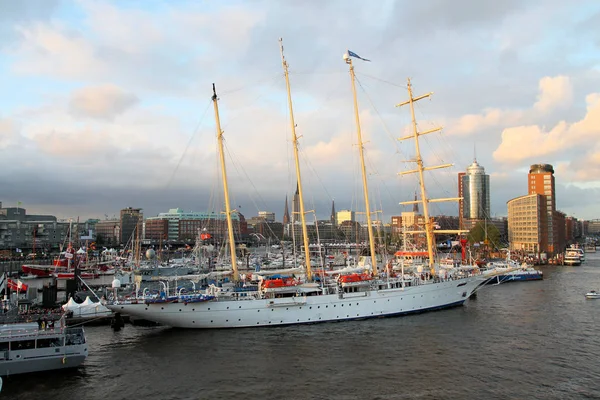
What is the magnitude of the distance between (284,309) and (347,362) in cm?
1135

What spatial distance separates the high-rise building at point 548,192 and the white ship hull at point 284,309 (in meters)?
143

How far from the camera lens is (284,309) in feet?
130

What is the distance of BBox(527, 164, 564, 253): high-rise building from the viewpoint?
16784 centimetres

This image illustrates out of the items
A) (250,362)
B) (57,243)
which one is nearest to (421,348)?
(250,362)

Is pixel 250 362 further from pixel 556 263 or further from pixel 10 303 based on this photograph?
pixel 556 263

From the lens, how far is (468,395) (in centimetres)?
2375

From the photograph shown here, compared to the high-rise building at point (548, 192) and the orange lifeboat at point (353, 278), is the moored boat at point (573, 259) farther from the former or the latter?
the orange lifeboat at point (353, 278)

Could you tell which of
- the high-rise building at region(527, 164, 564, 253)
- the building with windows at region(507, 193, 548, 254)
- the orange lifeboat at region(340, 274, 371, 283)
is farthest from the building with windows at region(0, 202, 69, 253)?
the high-rise building at region(527, 164, 564, 253)

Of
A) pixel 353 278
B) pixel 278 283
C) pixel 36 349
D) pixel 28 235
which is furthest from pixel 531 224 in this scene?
pixel 28 235

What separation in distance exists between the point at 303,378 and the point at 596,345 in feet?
78.0

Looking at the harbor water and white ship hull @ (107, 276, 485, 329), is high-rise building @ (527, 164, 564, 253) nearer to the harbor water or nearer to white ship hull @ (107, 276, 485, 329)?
the harbor water

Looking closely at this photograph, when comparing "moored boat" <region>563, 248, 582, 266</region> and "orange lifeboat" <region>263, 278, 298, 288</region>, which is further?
"moored boat" <region>563, 248, 582, 266</region>

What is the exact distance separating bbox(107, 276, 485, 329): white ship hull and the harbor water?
3.21 feet

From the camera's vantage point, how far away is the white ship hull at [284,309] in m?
38.1
